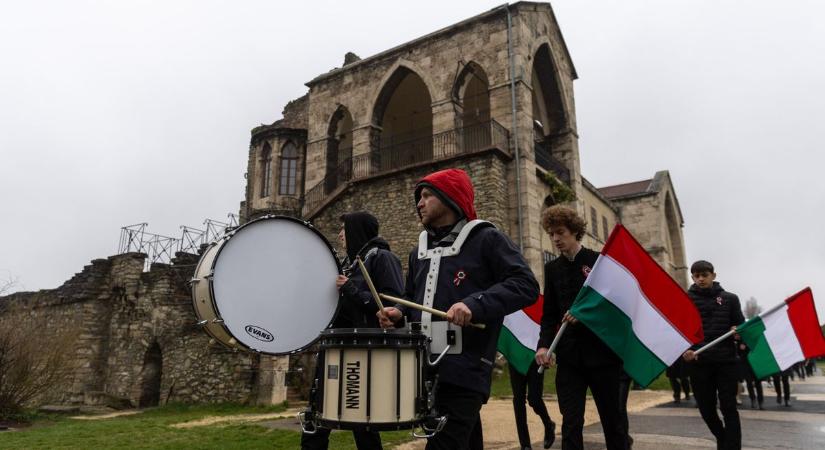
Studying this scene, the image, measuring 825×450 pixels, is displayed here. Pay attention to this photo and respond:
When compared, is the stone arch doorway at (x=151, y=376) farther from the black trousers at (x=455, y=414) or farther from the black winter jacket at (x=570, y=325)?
the black trousers at (x=455, y=414)

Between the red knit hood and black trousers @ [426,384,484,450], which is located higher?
the red knit hood

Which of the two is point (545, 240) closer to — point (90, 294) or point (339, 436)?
point (339, 436)

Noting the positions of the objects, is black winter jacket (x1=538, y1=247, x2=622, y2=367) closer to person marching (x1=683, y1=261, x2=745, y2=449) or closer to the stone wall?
person marching (x1=683, y1=261, x2=745, y2=449)

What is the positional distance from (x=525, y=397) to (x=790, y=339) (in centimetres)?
406

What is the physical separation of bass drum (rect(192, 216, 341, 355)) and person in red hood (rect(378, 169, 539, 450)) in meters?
0.80

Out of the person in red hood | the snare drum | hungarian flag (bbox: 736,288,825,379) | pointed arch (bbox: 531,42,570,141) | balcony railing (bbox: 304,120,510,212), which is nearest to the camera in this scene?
the snare drum

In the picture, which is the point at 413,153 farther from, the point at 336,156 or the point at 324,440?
the point at 324,440

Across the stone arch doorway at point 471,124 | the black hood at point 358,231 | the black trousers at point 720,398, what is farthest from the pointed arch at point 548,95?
the black hood at point 358,231

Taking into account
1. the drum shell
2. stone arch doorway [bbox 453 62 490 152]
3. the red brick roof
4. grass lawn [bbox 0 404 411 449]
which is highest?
the red brick roof

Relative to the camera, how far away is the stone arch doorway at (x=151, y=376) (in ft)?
53.2

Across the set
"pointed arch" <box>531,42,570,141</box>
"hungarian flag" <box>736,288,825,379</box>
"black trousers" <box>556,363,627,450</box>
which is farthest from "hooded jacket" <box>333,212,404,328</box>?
"pointed arch" <box>531,42,570,141</box>

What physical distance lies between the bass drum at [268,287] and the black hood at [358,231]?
0.70 feet

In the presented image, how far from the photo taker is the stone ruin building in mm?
15633

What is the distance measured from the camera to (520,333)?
636cm
